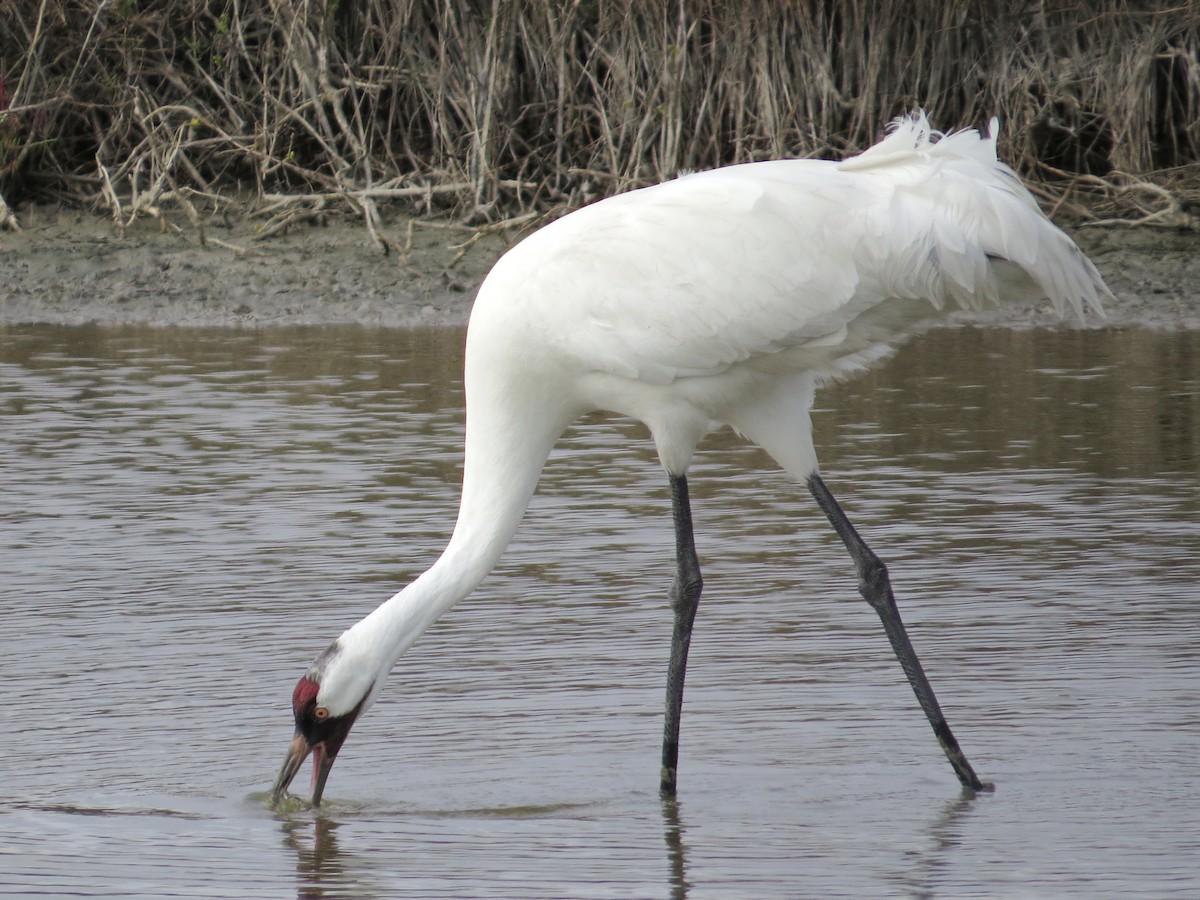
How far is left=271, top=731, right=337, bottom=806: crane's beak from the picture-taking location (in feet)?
15.9

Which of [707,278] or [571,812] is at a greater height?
[707,278]

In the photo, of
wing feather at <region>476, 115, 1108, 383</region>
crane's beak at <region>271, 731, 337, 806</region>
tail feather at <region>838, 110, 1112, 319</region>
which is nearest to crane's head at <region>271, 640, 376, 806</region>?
crane's beak at <region>271, 731, 337, 806</region>

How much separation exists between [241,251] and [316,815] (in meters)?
8.74

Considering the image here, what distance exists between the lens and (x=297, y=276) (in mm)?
12820

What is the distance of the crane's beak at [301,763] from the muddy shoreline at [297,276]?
7.31 m

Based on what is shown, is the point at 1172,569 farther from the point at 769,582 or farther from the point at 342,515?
the point at 342,515

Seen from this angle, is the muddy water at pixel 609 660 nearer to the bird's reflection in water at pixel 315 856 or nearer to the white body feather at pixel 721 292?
the bird's reflection in water at pixel 315 856

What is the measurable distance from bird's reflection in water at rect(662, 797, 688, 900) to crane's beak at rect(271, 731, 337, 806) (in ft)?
2.53

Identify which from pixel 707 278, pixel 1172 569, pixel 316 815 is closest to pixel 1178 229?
pixel 1172 569

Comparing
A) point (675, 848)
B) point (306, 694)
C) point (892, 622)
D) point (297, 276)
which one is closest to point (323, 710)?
point (306, 694)

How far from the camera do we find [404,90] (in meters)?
14.2

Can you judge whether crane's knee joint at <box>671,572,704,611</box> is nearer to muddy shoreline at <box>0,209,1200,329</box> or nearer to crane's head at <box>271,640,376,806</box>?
crane's head at <box>271,640,376,806</box>

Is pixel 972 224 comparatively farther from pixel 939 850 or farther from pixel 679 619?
pixel 939 850

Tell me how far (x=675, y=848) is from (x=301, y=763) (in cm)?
91
